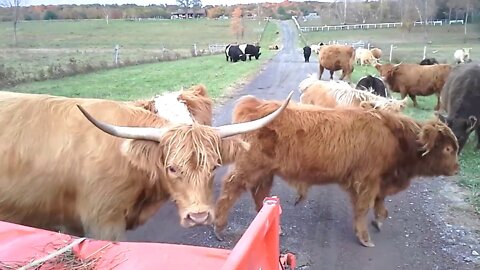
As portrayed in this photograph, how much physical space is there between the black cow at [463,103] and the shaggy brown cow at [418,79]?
365 centimetres

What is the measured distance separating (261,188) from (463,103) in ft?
18.2

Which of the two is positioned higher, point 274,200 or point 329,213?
point 274,200

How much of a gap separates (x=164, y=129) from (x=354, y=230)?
294 cm

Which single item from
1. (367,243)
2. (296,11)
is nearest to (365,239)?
(367,243)

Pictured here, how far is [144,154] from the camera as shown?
12.5ft

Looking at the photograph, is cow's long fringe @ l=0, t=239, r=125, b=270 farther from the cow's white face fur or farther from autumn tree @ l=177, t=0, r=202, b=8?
autumn tree @ l=177, t=0, r=202, b=8

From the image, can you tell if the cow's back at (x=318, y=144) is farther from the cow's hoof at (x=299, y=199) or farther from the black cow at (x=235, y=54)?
the black cow at (x=235, y=54)

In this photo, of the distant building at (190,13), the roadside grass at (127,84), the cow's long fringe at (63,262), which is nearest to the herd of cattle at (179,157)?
the cow's long fringe at (63,262)

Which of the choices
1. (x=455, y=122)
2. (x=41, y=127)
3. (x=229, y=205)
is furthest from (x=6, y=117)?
(x=455, y=122)

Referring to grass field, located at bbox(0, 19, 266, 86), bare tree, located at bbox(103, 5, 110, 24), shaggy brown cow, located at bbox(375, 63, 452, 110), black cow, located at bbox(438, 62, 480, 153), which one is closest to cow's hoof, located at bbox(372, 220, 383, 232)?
black cow, located at bbox(438, 62, 480, 153)

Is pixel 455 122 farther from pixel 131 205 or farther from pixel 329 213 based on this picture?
pixel 131 205

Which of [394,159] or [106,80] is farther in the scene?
[106,80]

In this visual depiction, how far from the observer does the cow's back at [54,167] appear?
3986 mm

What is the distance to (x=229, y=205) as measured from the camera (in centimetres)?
580
